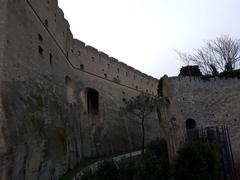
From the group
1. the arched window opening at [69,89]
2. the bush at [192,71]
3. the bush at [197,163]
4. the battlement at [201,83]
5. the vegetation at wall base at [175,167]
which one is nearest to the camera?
the vegetation at wall base at [175,167]

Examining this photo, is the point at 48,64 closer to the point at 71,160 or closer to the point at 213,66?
the point at 71,160

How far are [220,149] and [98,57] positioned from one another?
13.9 metres

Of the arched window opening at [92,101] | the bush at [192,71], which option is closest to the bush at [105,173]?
the arched window opening at [92,101]

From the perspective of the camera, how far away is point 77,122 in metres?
16.2

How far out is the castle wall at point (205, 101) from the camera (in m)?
15.4

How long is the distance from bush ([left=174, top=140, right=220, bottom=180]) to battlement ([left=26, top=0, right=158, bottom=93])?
978 centimetres

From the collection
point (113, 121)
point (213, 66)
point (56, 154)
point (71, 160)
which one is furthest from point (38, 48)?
point (213, 66)

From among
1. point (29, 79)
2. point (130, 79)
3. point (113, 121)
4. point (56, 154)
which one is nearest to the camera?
point (29, 79)

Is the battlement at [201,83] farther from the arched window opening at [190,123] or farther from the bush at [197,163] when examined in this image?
the bush at [197,163]

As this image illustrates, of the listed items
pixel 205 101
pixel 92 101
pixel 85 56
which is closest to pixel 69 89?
pixel 92 101

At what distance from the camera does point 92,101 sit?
2045 centimetres

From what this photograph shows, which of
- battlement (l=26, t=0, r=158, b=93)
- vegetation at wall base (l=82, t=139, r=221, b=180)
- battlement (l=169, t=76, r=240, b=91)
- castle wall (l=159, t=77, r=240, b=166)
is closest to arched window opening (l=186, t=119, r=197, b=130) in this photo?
castle wall (l=159, t=77, r=240, b=166)

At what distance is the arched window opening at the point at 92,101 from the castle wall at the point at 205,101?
6.33 metres

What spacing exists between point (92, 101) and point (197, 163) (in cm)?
1232
